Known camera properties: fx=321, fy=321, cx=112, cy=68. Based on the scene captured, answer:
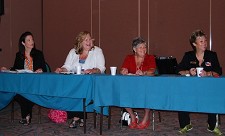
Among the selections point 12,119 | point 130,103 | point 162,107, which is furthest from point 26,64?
point 162,107

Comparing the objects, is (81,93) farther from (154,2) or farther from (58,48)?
(58,48)

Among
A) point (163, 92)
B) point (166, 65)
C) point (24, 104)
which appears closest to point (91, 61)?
point (24, 104)

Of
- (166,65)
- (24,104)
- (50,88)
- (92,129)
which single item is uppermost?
(166,65)

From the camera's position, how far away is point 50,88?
11.7ft

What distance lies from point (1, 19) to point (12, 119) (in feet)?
9.08

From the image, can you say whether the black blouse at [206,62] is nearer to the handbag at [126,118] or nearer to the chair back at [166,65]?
the handbag at [126,118]

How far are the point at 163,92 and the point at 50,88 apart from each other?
1284 mm

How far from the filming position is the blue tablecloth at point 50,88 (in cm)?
341

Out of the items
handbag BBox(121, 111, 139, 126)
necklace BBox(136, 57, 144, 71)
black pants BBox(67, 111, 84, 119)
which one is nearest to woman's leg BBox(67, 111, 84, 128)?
black pants BBox(67, 111, 84, 119)

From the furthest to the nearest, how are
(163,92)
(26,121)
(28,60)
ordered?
(28,60) < (26,121) < (163,92)

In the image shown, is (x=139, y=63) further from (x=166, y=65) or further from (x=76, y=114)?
(x=166, y=65)

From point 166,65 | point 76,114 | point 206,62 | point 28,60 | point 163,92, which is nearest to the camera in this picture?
point 163,92

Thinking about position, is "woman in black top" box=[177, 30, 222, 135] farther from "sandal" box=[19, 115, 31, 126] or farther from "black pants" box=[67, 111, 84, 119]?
"sandal" box=[19, 115, 31, 126]

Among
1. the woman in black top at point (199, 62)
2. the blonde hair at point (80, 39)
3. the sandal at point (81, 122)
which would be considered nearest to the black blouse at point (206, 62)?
the woman in black top at point (199, 62)
